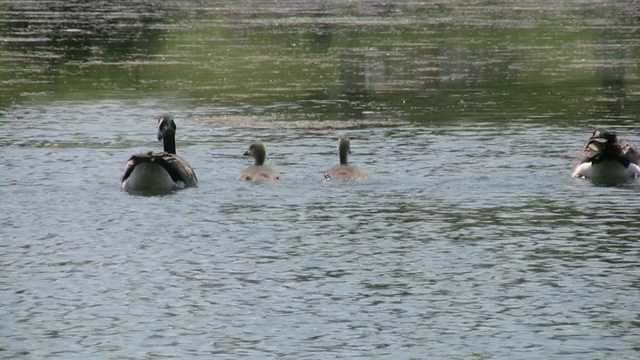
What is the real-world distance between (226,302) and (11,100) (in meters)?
26.0

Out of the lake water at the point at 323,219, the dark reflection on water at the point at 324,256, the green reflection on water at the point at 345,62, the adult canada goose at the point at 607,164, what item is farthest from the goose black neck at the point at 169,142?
the green reflection on water at the point at 345,62

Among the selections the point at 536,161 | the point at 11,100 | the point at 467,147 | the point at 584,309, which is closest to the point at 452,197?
the point at 536,161

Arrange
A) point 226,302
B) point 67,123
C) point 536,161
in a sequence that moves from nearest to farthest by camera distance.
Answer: point 226,302
point 536,161
point 67,123

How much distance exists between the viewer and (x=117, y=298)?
17.8m

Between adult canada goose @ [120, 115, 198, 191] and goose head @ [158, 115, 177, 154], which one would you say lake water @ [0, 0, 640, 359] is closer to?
adult canada goose @ [120, 115, 198, 191]

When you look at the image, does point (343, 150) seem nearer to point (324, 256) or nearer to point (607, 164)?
point (607, 164)

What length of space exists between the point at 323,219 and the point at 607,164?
20.2 ft

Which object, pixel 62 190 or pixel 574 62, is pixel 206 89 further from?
pixel 62 190

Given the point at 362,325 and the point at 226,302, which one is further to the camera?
the point at 226,302

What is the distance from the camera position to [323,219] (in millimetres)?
23188

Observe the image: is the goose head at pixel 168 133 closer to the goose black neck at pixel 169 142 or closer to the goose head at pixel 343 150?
the goose black neck at pixel 169 142

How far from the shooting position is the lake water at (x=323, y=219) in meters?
16.2

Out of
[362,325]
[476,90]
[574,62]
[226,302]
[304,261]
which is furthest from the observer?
[574,62]

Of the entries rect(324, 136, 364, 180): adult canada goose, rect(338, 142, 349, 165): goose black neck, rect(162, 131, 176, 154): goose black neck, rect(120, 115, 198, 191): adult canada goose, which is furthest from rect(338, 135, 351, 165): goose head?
rect(162, 131, 176, 154): goose black neck
